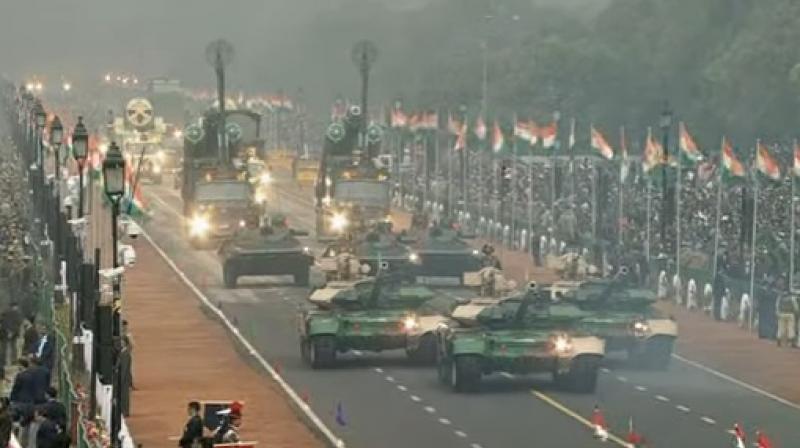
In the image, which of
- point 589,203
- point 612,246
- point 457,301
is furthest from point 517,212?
point 457,301

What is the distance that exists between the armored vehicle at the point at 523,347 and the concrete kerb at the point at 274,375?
3.00 meters

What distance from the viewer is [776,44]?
14512 centimetres

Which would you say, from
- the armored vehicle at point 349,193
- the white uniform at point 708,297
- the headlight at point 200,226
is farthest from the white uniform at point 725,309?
the headlight at point 200,226

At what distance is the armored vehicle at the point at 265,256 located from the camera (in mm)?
87375

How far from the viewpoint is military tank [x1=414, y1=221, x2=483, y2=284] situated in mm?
86250

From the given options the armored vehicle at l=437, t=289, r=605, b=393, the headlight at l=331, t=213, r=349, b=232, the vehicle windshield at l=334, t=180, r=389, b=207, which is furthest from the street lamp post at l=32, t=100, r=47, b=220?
the armored vehicle at l=437, t=289, r=605, b=393

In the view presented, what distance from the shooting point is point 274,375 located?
207ft

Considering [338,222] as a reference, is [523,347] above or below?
above

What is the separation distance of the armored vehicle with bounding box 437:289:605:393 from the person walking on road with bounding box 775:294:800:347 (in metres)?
9.28

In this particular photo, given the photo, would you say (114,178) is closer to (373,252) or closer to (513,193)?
(373,252)

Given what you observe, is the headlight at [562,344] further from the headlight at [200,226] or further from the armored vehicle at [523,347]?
the headlight at [200,226]

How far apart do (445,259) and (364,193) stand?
1924 cm

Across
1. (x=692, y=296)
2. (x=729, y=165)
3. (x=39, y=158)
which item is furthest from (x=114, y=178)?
(x=39, y=158)

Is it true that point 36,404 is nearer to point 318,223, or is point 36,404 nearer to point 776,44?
point 318,223
